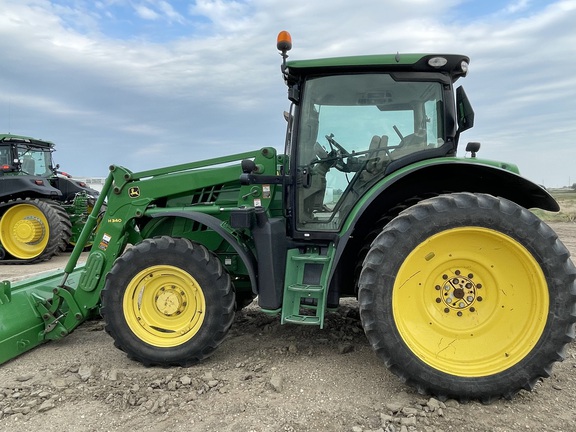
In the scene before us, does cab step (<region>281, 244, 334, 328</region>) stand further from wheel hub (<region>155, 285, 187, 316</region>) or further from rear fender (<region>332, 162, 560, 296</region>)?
wheel hub (<region>155, 285, 187, 316</region>)

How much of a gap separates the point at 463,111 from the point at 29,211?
31.3 ft

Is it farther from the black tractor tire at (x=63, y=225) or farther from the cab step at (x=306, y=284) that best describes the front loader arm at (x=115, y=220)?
the black tractor tire at (x=63, y=225)

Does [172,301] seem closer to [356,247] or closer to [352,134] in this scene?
[356,247]

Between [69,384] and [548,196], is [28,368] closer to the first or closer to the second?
[69,384]

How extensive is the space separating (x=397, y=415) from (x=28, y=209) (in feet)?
31.7

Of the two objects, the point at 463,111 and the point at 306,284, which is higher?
the point at 463,111

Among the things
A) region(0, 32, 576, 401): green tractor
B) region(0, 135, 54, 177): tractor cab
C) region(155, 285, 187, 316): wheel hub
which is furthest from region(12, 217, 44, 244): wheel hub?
region(155, 285, 187, 316): wheel hub

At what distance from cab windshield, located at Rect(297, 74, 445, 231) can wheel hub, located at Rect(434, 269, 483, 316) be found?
0.87m

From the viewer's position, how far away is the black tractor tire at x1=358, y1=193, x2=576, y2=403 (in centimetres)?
275

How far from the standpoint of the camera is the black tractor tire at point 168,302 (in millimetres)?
3361

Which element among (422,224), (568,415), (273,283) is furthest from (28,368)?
(568,415)

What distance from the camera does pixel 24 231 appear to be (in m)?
9.66

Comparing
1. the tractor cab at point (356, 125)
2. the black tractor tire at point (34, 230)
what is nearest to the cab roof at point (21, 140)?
the black tractor tire at point (34, 230)

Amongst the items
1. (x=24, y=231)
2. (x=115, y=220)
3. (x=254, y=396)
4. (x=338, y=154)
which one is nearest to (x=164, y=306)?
(x=115, y=220)
